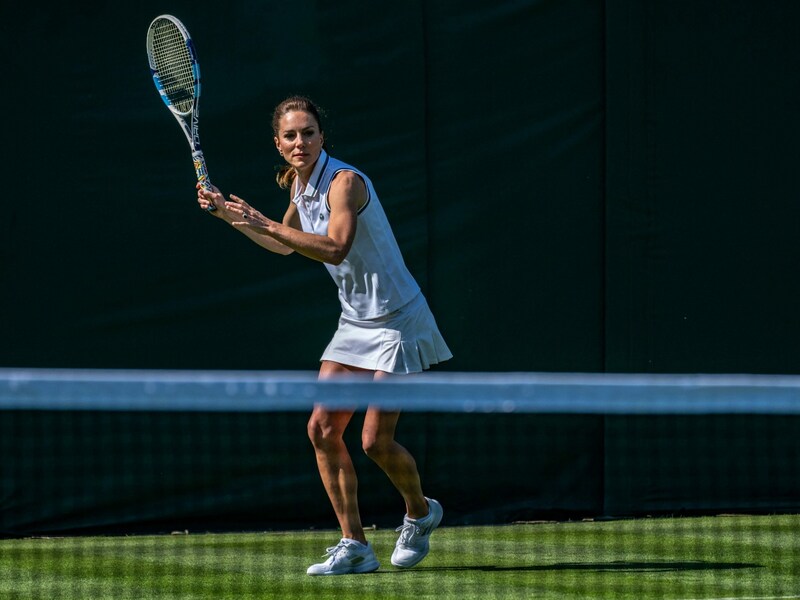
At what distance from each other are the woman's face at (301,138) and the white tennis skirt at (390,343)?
1.97 feet

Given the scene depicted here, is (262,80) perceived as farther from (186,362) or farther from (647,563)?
(647,563)

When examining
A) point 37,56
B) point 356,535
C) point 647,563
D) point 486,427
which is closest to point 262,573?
point 356,535

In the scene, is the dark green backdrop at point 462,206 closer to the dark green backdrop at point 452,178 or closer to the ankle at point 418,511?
the dark green backdrop at point 452,178

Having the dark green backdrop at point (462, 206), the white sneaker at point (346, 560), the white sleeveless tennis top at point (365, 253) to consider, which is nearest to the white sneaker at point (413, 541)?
the white sneaker at point (346, 560)

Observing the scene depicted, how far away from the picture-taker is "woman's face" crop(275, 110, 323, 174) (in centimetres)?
550

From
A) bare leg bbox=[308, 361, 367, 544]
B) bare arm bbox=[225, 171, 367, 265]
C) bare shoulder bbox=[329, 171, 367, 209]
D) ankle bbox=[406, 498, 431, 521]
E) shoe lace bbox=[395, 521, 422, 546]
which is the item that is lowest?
shoe lace bbox=[395, 521, 422, 546]

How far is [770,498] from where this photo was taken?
307 inches

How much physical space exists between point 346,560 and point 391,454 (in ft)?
1.36

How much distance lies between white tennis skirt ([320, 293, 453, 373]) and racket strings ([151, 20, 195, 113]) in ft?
3.82

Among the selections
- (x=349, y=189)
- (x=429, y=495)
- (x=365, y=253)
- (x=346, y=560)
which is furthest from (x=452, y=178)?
(x=346, y=560)

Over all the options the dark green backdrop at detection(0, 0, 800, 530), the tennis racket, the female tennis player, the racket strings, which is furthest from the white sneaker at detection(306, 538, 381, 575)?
the racket strings

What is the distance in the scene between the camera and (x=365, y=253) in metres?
5.55

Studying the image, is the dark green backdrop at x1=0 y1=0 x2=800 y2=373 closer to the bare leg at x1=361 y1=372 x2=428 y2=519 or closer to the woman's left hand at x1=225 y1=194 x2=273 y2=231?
the bare leg at x1=361 y1=372 x2=428 y2=519

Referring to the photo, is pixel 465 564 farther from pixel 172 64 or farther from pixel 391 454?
pixel 172 64
